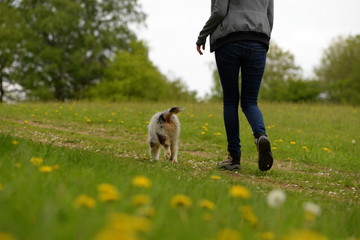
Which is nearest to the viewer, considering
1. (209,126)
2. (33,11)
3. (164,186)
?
(164,186)

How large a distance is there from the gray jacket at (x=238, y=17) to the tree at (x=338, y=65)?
43.1m

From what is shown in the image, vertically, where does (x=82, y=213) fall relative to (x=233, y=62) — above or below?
below

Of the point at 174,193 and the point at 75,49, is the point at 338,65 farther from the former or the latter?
the point at 174,193

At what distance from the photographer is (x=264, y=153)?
5836 mm

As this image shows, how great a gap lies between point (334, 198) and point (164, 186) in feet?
9.32

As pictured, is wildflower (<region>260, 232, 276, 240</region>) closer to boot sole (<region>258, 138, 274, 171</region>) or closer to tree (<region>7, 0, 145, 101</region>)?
boot sole (<region>258, 138, 274, 171</region>)

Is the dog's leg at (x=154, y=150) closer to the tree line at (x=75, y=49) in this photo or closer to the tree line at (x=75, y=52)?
the tree line at (x=75, y=52)

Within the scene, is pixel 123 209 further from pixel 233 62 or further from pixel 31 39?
pixel 31 39

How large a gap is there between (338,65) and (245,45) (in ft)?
156

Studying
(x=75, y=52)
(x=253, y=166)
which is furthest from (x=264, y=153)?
(x=75, y=52)

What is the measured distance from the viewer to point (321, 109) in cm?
1814

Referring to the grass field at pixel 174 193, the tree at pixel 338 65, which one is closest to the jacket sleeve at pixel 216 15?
the grass field at pixel 174 193

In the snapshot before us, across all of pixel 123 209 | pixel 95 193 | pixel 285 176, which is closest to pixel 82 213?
pixel 123 209

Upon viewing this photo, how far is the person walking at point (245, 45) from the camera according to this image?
5984 mm
